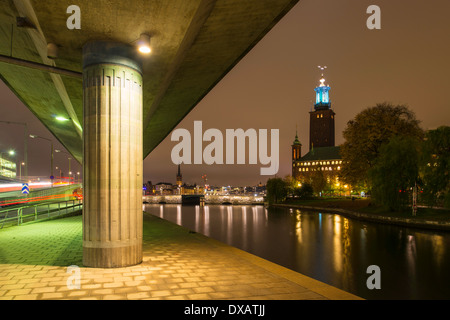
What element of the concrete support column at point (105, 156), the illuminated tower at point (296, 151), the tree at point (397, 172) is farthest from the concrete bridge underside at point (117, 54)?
the illuminated tower at point (296, 151)

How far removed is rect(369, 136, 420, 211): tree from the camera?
3172 cm

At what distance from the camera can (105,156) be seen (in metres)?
7.21

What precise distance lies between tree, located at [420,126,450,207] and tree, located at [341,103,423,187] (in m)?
9.95

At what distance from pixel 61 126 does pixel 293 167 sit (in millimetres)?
127809

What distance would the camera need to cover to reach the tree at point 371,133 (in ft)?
128

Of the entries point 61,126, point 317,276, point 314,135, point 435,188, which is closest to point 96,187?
point 317,276

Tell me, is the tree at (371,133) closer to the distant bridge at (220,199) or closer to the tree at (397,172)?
the tree at (397,172)

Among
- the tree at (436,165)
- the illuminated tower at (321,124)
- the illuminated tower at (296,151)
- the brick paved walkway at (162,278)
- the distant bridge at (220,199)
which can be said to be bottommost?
the distant bridge at (220,199)

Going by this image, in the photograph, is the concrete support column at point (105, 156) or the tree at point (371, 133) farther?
the tree at point (371, 133)

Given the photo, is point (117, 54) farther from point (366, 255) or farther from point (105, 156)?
point (366, 255)

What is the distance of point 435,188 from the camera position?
26938mm

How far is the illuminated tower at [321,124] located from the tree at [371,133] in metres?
120
